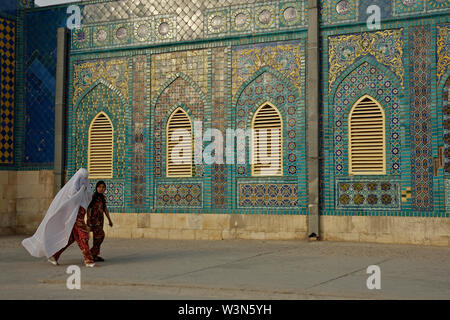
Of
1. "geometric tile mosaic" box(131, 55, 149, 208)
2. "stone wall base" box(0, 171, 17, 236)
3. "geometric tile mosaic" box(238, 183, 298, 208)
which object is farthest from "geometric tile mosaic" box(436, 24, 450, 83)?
"stone wall base" box(0, 171, 17, 236)

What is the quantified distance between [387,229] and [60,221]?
5.99 m

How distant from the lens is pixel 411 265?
8.45 m

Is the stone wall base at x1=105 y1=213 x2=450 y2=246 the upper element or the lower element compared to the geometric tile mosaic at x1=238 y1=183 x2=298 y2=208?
lower

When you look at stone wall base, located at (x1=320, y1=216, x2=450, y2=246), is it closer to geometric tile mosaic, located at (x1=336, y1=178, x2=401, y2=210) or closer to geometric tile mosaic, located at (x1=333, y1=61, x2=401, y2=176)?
geometric tile mosaic, located at (x1=336, y1=178, x2=401, y2=210)

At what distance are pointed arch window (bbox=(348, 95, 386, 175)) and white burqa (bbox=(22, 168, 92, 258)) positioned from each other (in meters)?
5.38

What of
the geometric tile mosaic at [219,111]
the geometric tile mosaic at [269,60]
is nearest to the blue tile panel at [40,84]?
the geometric tile mosaic at [219,111]

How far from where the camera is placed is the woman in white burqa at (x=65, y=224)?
29.1ft

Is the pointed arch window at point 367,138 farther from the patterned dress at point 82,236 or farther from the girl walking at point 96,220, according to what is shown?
the patterned dress at point 82,236

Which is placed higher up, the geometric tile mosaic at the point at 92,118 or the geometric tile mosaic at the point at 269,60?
the geometric tile mosaic at the point at 269,60

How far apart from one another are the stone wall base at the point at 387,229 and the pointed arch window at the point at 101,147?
515 cm

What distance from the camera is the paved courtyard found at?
20.9 ft

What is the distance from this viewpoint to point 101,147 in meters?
14.1

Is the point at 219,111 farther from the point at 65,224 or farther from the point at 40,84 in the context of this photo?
the point at 65,224
